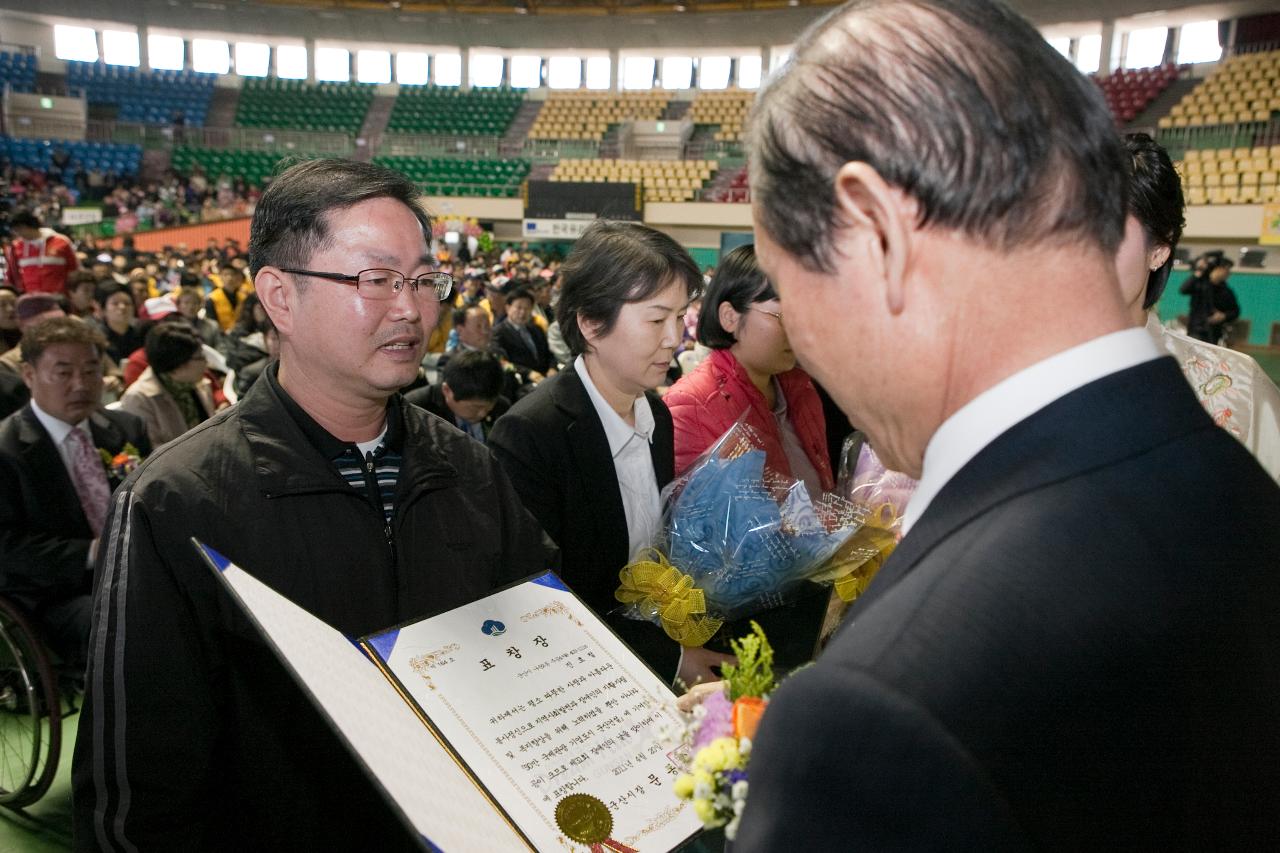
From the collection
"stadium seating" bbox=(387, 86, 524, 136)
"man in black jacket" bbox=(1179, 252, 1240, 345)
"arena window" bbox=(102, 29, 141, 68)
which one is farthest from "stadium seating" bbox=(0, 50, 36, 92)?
"man in black jacket" bbox=(1179, 252, 1240, 345)

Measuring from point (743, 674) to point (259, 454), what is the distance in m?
0.84

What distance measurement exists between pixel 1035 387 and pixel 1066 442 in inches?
1.9

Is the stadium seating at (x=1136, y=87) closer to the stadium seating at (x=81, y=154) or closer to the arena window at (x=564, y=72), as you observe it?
the arena window at (x=564, y=72)

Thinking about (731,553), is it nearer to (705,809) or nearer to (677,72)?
(705,809)

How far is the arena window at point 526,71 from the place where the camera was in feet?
98.4

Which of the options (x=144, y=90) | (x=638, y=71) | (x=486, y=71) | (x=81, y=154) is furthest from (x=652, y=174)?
(x=144, y=90)

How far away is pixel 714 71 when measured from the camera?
2839 cm

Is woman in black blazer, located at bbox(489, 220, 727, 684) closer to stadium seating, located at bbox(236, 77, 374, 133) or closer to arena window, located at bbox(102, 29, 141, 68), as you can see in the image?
stadium seating, located at bbox(236, 77, 374, 133)

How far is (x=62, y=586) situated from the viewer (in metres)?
2.93

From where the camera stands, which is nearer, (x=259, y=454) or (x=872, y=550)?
(x=259, y=454)

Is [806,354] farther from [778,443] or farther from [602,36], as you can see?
[602,36]

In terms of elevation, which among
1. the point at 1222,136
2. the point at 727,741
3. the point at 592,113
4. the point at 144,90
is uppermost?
the point at 144,90

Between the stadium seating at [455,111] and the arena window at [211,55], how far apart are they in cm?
626

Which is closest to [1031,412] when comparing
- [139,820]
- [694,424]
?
[139,820]
